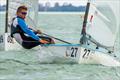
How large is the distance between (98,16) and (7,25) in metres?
4.20

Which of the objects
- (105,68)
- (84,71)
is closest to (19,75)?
(84,71)

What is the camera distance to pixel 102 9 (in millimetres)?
11422

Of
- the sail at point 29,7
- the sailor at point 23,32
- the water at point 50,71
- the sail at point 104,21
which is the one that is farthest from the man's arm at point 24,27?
the sail at point 29,7

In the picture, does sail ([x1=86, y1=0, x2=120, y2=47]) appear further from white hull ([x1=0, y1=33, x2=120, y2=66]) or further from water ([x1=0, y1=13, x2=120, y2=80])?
water ([x1=0, y1=13, x2=120, y2=80])

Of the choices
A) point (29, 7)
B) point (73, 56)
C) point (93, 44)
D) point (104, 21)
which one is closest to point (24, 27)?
point (73, 56)

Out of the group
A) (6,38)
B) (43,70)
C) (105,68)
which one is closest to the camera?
(43,70)

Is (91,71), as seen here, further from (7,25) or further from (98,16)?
(7,25)

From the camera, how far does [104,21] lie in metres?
11.5

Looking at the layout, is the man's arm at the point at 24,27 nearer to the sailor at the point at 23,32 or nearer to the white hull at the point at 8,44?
the sailor at the point at 23,32

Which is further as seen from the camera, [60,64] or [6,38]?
[6,38]

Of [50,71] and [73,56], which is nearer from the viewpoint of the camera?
[50,71]

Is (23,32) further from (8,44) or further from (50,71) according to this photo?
(8,44)

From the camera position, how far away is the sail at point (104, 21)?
445 inches

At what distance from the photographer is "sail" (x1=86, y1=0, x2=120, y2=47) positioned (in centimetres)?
1130
